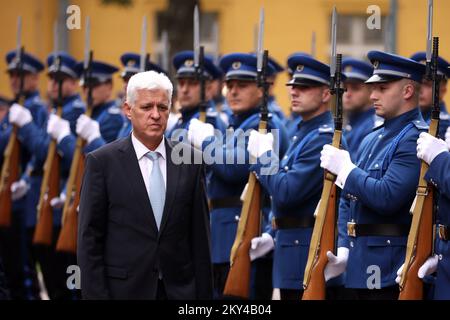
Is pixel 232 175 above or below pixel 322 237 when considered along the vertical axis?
above

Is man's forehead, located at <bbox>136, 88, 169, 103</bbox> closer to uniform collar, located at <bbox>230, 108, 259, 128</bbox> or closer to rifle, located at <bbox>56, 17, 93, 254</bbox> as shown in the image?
uniform collar, located at <bbox>230, 108, 259, 128</bbox>

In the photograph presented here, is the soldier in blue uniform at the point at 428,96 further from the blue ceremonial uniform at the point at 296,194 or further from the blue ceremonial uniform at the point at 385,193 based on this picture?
the blue ceremonial uniform at the point at 385,193

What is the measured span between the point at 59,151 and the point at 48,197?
0.40 metres

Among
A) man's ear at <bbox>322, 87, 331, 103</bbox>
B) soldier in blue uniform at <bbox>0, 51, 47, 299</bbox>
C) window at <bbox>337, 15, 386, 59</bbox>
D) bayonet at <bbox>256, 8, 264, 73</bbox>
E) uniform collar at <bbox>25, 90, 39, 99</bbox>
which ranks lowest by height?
soldier in blue uniform at <bbox>0, 51, 47, 299</bbox>

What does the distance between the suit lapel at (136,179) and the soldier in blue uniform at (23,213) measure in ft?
16.2

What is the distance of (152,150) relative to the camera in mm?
6246

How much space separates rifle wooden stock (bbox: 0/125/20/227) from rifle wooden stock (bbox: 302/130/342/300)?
4373 millimetres

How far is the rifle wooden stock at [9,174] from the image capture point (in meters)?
11.0

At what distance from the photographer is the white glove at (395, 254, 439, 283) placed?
21.7ft

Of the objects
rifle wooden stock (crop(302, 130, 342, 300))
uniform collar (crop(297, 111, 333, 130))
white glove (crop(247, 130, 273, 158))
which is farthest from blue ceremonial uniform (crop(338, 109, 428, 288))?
white glove (crop(247, 130, 273, 158))

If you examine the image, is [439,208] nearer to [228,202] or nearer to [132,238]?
[132,238]

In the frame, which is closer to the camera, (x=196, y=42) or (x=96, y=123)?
(x=196, y=42)

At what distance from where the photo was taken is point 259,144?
26.3ft

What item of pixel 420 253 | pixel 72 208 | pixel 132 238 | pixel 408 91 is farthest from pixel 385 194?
pixel 72 208
